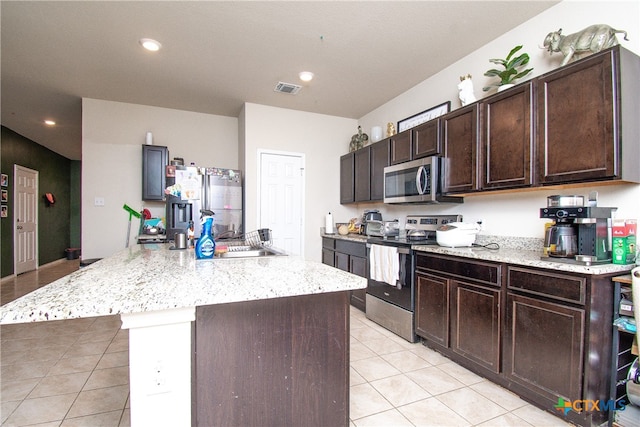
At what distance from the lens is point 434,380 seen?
2137 mm

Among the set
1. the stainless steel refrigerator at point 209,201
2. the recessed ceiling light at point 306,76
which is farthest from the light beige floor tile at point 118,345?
the recessed ceiling light at point 306,76

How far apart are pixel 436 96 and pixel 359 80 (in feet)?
2.89

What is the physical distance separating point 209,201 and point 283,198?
3.38 feet

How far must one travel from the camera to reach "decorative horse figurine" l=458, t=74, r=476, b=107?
9.07 feet

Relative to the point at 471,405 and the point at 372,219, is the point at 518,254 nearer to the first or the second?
the point at 471,405

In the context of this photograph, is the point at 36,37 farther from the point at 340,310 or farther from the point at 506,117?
the point at 506,117

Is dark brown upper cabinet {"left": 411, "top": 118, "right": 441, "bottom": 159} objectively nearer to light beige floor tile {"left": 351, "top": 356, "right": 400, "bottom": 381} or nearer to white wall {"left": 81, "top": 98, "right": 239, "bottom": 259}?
light beige floor tile {"left": 351, "top": 356, "right": 400, "bottom": 381}

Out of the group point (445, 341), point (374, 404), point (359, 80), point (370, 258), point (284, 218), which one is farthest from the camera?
point (284, 218)

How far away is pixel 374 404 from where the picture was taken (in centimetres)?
186

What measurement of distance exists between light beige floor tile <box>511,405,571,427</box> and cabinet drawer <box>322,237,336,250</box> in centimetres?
270

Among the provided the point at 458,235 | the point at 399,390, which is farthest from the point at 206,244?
the point at 458,235

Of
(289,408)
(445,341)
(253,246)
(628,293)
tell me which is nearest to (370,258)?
(445,341)

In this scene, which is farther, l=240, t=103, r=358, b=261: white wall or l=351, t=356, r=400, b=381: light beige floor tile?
l=240, t=103, r=358, b=261: white wall

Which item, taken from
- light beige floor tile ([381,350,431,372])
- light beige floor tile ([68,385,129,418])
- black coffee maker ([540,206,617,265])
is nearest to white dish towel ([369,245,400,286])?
light beige floor tile ([381,350,431,372])
